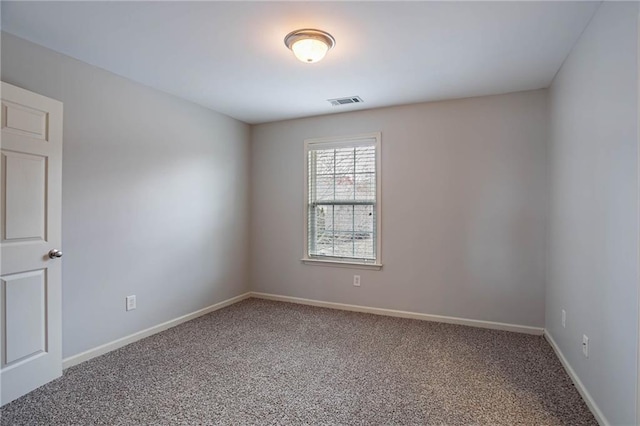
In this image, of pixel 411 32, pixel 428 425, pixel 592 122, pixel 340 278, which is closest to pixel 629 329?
pixel 428 425

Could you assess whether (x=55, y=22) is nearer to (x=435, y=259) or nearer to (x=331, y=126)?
(x=331, y=126)

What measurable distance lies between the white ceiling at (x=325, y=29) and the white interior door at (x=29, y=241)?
2.00ft

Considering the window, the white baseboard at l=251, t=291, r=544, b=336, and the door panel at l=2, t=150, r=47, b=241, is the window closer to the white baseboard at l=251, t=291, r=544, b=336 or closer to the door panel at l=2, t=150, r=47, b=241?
the white baseboard at l=251, t=291, r=544, b=336

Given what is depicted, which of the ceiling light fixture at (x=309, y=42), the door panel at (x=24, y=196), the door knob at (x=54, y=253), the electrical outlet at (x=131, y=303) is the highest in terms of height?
the ceiling light fixture at (x=309, y=42)

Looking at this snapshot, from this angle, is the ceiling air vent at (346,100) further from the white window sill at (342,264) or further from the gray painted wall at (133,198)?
the white window sill at (342,264)

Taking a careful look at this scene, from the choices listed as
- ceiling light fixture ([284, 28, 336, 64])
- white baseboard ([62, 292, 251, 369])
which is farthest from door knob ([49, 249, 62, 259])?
ceiling light fixture ([284, 28, 336, 64])

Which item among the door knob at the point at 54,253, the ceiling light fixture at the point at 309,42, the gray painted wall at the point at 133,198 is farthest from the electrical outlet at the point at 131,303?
the ceiling light fixture at the point at 309,42

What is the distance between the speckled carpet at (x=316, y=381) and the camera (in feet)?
6.55

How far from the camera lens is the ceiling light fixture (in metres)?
2.26

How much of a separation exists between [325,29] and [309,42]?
0.43 feet

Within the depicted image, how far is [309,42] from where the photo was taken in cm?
228

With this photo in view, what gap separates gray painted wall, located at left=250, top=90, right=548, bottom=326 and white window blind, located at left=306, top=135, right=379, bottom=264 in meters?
0.13

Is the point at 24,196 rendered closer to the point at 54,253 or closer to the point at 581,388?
the point at 54,253

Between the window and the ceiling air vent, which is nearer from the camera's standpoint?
the ceiling air vent
